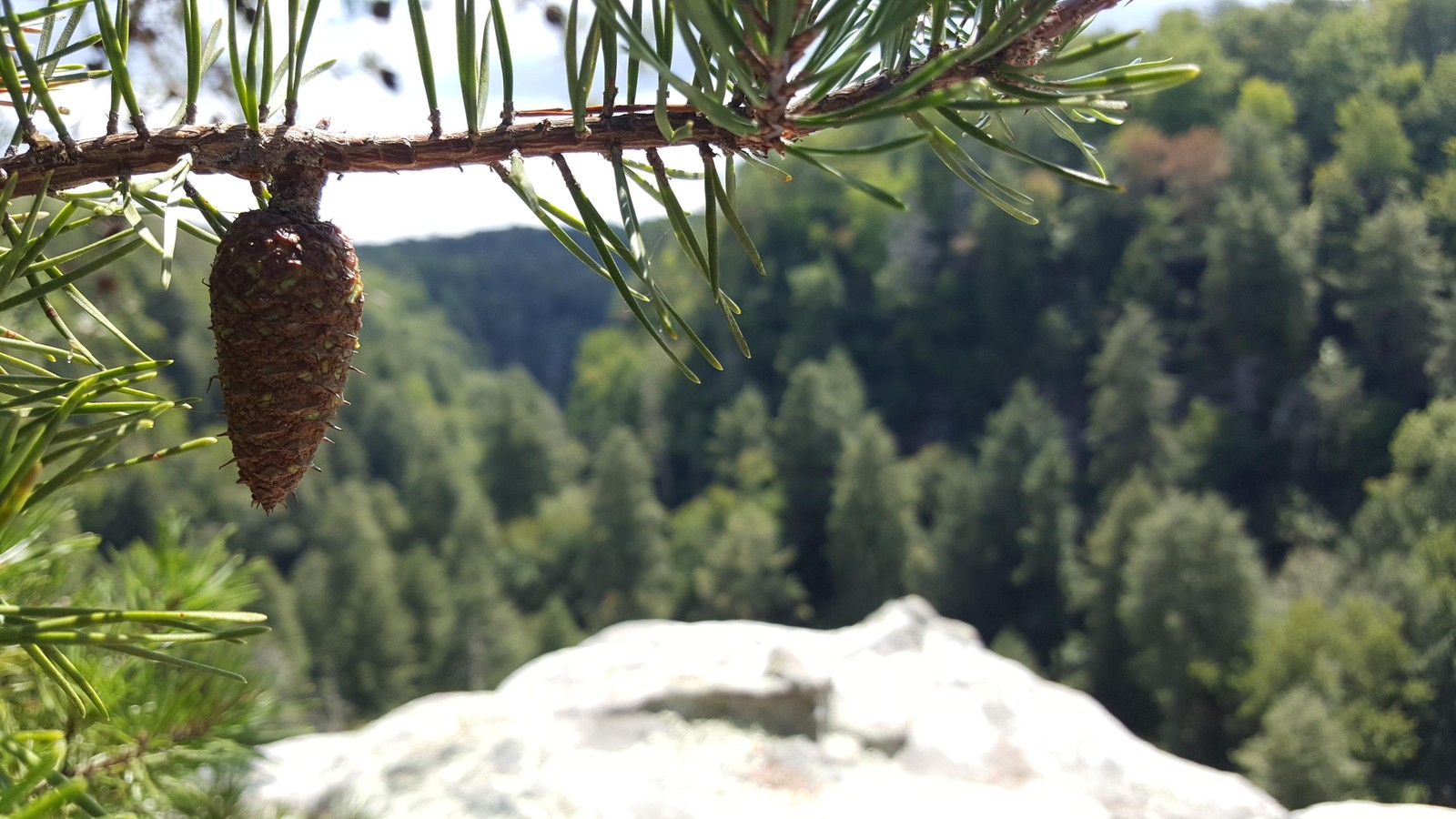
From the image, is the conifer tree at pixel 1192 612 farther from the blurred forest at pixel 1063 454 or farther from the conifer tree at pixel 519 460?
the conifer tree at pixel 519 460

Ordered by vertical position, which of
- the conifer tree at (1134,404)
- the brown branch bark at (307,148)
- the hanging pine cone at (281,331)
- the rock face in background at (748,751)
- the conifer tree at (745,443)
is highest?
the brown branch bark at (307,148)

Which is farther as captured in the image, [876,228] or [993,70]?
[876,228]

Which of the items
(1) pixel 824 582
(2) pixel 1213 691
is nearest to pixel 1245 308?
(2) pixel 1213 691

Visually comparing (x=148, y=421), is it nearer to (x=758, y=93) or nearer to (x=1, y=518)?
(x=1, y=518)

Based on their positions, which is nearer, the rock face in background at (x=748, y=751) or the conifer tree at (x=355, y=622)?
the rock face in background at (x=748, y=751)

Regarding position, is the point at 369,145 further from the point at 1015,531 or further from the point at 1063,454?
the point at 1063,454

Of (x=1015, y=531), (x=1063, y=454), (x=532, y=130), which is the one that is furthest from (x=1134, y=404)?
(x=532, y=130)

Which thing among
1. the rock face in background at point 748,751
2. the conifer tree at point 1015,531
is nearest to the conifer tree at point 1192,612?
the conifer tree at point 1015,531

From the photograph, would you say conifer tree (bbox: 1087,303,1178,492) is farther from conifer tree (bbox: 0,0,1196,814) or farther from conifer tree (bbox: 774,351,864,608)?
conifer tree (bbox: 0,0,1196,814)
